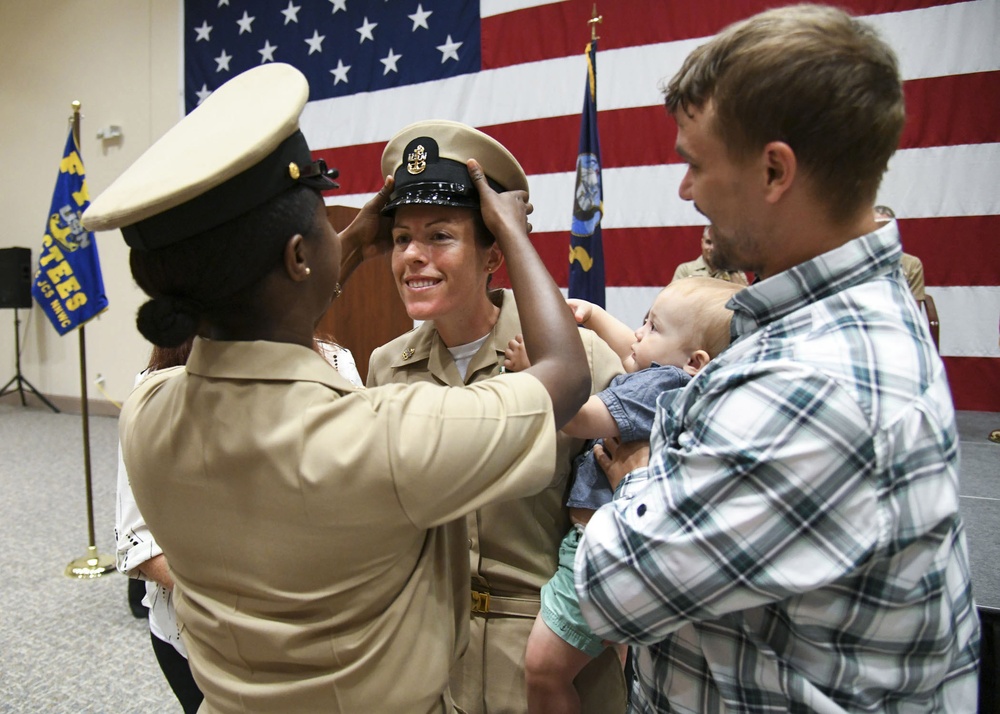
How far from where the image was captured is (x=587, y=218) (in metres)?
3.42

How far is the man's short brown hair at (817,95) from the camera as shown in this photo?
672mm

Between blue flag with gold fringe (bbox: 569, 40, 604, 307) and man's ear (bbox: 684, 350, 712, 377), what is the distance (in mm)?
1972

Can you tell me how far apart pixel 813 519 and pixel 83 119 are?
8.30 m

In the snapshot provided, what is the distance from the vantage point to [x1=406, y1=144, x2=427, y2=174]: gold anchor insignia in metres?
1.39

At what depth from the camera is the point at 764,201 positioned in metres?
0.73

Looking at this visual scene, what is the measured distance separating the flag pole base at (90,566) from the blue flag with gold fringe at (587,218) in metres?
2.84

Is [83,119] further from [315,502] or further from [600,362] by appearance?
[315,502]

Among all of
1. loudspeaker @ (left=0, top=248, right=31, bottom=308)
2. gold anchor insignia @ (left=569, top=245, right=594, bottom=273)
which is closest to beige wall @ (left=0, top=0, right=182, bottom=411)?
loudspeaker @ (left=0, top=248, right=31, bottom=308)

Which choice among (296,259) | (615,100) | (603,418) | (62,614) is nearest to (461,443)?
(296,259)

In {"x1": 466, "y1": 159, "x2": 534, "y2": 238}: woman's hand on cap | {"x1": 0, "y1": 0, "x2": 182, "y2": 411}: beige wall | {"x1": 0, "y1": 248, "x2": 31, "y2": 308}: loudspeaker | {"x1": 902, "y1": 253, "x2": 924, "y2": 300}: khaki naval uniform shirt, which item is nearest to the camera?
{"x1": 466, "y1": 159, "x2": 534, "y2": 238}: woman's hand on cap

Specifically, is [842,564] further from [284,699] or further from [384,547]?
[284,699]

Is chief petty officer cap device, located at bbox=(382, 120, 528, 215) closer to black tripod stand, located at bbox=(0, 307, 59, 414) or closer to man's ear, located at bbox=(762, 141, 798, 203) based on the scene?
man's ear, located at bbox=(762, 141, 798, 203)

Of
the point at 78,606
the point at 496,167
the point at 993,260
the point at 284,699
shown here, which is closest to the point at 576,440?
the point at 496,167

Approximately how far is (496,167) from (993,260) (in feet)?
12.0
